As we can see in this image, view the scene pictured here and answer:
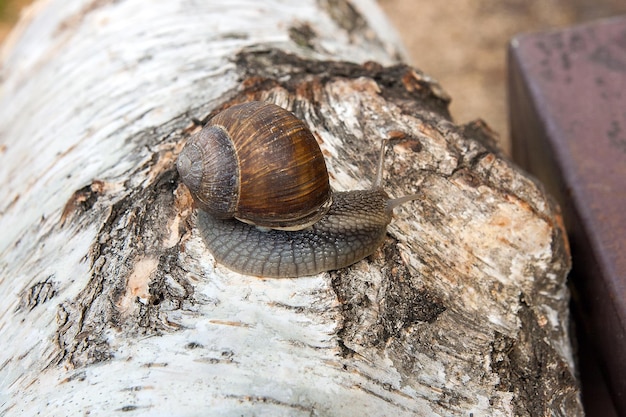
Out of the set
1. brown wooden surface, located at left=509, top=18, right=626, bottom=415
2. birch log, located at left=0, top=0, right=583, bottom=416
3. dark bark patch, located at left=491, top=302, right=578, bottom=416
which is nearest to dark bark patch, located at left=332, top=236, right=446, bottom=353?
birch log, located at left=0, top=0, right=583, bottom=416

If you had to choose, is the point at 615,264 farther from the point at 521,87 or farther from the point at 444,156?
the point at 521,87

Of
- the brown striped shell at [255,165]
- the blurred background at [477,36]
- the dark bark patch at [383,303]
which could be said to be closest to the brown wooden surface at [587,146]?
the dark bark patch at [383,303]

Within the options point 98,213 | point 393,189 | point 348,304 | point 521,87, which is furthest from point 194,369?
point 521,87

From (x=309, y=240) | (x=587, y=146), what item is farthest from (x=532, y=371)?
(x=587, y=146)

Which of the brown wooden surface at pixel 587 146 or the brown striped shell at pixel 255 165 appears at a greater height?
the brown wooden surface at pixel 587 146

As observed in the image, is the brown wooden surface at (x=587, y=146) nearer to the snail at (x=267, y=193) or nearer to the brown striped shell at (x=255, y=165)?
the snail at (x=267, y=193)

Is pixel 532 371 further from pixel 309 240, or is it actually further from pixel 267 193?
pixel 267 193

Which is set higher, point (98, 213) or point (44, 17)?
point (44, 17)

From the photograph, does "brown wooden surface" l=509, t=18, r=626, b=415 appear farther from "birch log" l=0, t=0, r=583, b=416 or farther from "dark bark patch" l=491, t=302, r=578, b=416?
"dark bark patch" l=491, t=302, r=578, b=416
